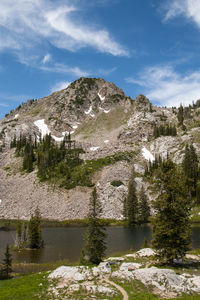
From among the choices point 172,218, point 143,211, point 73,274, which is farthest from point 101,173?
point 73,274

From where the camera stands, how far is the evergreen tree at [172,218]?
2492cm

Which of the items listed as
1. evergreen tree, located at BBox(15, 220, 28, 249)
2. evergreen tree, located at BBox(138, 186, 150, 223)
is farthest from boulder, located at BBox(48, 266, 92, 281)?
evergreen tree, located at BBox(138, 186, 150, 223)

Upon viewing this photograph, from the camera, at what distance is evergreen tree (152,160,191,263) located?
81.8 feet

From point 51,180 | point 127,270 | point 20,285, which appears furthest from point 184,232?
point 51,180

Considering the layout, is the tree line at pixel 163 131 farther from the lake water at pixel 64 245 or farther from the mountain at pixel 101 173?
the lake water at pixel 64 245

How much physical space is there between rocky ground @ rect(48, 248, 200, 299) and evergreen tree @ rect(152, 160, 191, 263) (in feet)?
7.35

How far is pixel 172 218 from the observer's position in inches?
1028

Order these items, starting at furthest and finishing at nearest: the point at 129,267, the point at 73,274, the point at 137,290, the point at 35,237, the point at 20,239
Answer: the point at 20,239 → the point at 35,237 → the point at 129,267 → the point at 73,274 → the point at 137,290

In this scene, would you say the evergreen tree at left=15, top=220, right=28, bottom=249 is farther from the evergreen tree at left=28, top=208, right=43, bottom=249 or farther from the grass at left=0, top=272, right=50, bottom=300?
the grass at left=0, top=272, right=50, bottom=300

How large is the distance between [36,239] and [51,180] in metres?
67.7

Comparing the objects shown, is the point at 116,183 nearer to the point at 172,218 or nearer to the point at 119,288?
the point at 172,218

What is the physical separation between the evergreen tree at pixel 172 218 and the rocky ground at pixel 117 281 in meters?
2.24

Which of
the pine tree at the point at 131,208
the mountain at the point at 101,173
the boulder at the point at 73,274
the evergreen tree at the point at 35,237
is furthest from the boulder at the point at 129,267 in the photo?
the mountain at the point at 101,173

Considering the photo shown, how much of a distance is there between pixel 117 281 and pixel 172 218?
9587 millimetres
